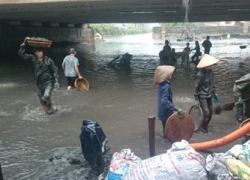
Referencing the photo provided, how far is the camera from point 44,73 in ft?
25.7

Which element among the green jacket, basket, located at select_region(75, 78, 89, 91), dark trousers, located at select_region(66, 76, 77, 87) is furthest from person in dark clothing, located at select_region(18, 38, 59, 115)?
the green jacket

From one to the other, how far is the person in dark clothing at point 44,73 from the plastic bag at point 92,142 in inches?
133

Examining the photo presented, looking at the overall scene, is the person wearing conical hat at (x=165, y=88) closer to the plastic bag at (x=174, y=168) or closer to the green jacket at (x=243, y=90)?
the green jacket at (x=243, y=90)

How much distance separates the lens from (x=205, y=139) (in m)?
6.19

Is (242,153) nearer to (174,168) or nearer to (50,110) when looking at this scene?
(174,168)

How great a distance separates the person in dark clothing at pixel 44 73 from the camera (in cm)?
767

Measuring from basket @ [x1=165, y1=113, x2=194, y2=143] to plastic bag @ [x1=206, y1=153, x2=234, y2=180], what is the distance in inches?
77.9

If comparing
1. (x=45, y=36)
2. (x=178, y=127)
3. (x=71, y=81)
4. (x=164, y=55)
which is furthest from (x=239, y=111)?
(x=45, y=36)

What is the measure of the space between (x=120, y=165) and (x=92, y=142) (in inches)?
32.9

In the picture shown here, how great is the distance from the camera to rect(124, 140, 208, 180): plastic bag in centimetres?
314

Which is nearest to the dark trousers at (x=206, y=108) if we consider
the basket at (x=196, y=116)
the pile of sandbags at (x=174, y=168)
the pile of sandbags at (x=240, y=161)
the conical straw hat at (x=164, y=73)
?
the basket at (x=196, y=116)

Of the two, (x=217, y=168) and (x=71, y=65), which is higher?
(x=71, y=65)

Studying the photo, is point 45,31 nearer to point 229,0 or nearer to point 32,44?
point 229,0

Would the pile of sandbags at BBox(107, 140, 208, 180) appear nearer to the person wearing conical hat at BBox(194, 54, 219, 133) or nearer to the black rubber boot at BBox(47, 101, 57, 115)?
the person wearing conical hat at BBox(194, 54, 219, 133)
